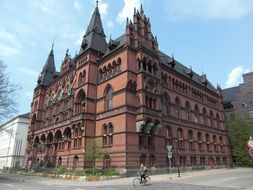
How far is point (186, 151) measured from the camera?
42.5 meters

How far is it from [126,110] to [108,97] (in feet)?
18.9

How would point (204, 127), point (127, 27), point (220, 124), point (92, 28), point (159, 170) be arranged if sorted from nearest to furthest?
point (159, 170)
point (127, 27)
point (92, 28)
point (204, 127)
point (220, 124)

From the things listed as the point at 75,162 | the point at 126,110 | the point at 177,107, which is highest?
the point at 177,107

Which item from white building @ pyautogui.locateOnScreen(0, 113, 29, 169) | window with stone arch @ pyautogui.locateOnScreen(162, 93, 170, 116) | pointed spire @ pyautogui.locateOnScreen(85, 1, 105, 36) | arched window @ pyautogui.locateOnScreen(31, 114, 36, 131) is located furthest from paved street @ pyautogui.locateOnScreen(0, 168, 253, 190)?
white building @ pyautogui.locateOnScreen(0, 113, 29, 169)

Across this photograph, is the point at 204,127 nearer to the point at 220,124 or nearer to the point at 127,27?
the point at 220,124

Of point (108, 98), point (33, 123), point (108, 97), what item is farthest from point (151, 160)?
point (33, 123)

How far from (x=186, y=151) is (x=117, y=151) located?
16311 mm

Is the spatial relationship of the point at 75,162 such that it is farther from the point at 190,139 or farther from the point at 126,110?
the point at 190,139

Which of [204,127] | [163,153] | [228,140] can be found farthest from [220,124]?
[163,153]

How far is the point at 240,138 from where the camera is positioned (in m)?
56.5

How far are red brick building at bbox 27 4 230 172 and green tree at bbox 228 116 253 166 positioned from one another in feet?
9.73

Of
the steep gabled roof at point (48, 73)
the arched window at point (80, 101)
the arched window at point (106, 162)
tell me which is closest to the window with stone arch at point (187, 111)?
the arched window at point (106, 162)

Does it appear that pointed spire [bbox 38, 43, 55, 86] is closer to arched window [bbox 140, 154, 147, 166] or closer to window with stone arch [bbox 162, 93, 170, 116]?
window with stone arch [bbox 162, 93, 170, 116]

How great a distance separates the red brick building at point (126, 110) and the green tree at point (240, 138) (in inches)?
117
